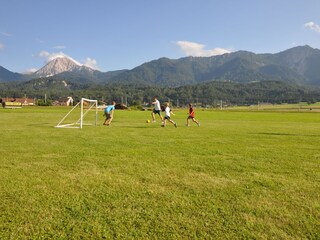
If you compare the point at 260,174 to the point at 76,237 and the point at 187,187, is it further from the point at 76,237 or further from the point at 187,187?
the point at 76,237

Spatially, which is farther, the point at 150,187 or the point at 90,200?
the point at 150,187

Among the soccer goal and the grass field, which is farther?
the soccer goal

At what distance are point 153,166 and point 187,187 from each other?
77.2 inches

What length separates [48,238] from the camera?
12.7ft

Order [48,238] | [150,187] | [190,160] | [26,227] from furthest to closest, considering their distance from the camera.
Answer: [190,160]
[150,187]
[26,227]
[48,238]

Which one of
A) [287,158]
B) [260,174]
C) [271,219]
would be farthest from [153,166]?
[287,158]

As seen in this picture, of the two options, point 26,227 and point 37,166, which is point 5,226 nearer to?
point 26,227

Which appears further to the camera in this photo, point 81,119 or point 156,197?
point 81,119

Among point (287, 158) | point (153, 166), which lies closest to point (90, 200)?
point (153, 166)

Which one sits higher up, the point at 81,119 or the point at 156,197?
the point at 81,119

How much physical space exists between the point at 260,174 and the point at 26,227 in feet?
17.9

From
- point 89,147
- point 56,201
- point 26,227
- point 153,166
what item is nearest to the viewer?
point 26,227

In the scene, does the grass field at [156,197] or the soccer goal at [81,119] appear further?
the soccer goal at [81,119]

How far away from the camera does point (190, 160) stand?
348 inches
